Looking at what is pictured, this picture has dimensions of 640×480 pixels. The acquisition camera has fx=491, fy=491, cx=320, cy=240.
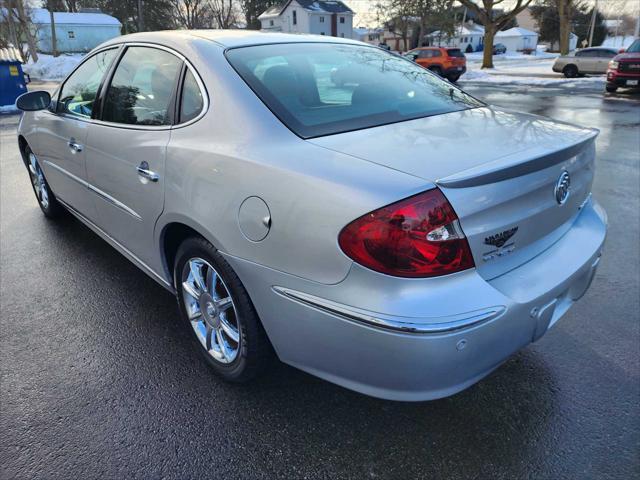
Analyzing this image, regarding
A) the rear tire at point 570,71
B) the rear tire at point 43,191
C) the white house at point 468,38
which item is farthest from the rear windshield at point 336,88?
the white house at point 468,38

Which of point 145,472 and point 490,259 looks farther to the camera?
point 145,472

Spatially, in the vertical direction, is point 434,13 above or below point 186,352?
above

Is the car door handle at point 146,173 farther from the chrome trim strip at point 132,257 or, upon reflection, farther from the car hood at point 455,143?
the car hood at point 455,143

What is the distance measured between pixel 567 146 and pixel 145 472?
2.16 meters

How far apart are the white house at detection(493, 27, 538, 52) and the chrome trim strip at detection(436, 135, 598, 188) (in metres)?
76.2

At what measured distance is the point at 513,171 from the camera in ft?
5.86

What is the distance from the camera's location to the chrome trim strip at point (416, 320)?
1586mm

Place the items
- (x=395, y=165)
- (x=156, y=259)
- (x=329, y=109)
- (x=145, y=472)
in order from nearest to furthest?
(x=395, y=165) → (x=145, y=472) → (x=329, y=109) → (x=156, y=259)

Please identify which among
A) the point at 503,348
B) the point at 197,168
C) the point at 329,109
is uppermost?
the point at 329,109

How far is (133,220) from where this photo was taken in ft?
9.05

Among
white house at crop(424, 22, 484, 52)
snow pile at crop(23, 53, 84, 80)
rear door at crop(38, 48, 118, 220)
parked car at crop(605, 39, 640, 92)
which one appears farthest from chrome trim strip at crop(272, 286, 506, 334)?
white house at crop(424, 22, 484, 52)

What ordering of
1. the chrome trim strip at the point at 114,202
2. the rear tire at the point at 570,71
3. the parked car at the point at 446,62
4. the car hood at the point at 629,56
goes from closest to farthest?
the chrome trim strip at the point at 114,202 < the car hood at the point at 629,56 < the rear tire at the point at 570,71 < the parked car at the point at 446,62

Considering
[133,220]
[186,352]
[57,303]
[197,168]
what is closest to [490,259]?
[197,168]

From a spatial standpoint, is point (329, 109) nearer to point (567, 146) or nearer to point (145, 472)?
point (567, 146)
